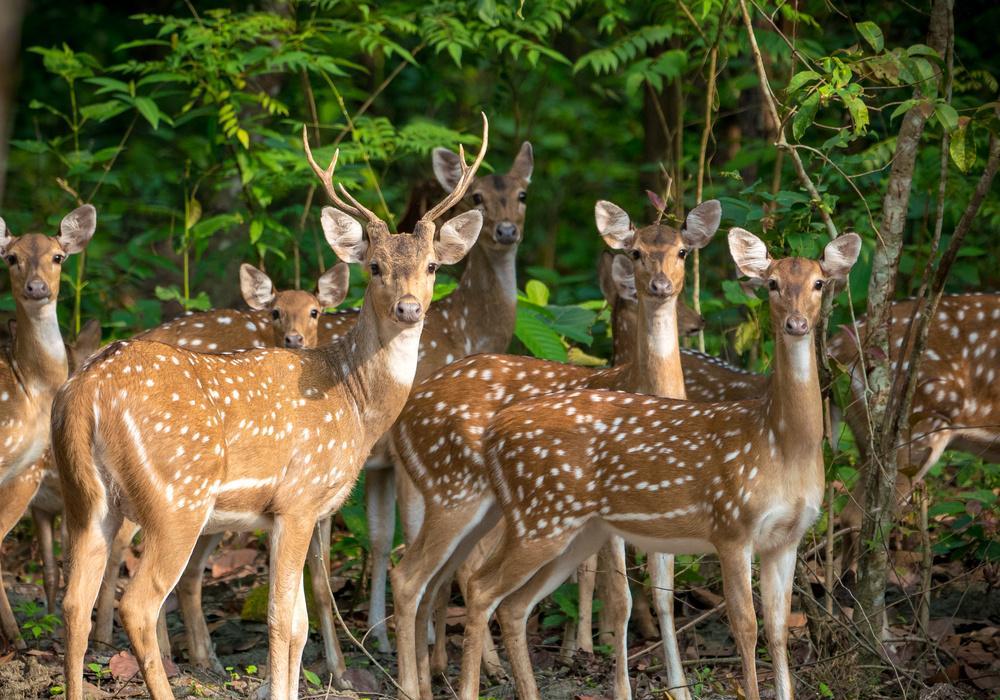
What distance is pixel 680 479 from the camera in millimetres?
5766

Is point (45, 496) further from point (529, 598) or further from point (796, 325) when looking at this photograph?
point (796, 325)

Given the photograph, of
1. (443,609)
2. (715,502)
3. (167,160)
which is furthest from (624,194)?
(715,502)

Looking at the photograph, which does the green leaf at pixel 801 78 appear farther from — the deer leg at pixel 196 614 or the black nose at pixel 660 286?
the deer leg at pixel 196 614

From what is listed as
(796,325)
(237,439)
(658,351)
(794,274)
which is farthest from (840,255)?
(237,439)

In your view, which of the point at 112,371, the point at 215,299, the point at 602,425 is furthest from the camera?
the point at 215,299

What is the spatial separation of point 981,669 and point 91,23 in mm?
10454

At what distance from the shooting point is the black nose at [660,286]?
6.51m

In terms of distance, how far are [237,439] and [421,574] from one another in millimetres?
1246

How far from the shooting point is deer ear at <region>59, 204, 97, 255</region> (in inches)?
289

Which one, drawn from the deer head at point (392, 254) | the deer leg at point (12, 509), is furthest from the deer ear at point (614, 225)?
the deer leg at point (12, 509)

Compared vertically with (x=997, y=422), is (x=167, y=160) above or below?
above

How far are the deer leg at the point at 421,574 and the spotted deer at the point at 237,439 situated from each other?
56 centimetres

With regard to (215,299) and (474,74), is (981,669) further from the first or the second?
(474,74)

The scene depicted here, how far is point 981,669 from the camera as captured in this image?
6.55 meters
